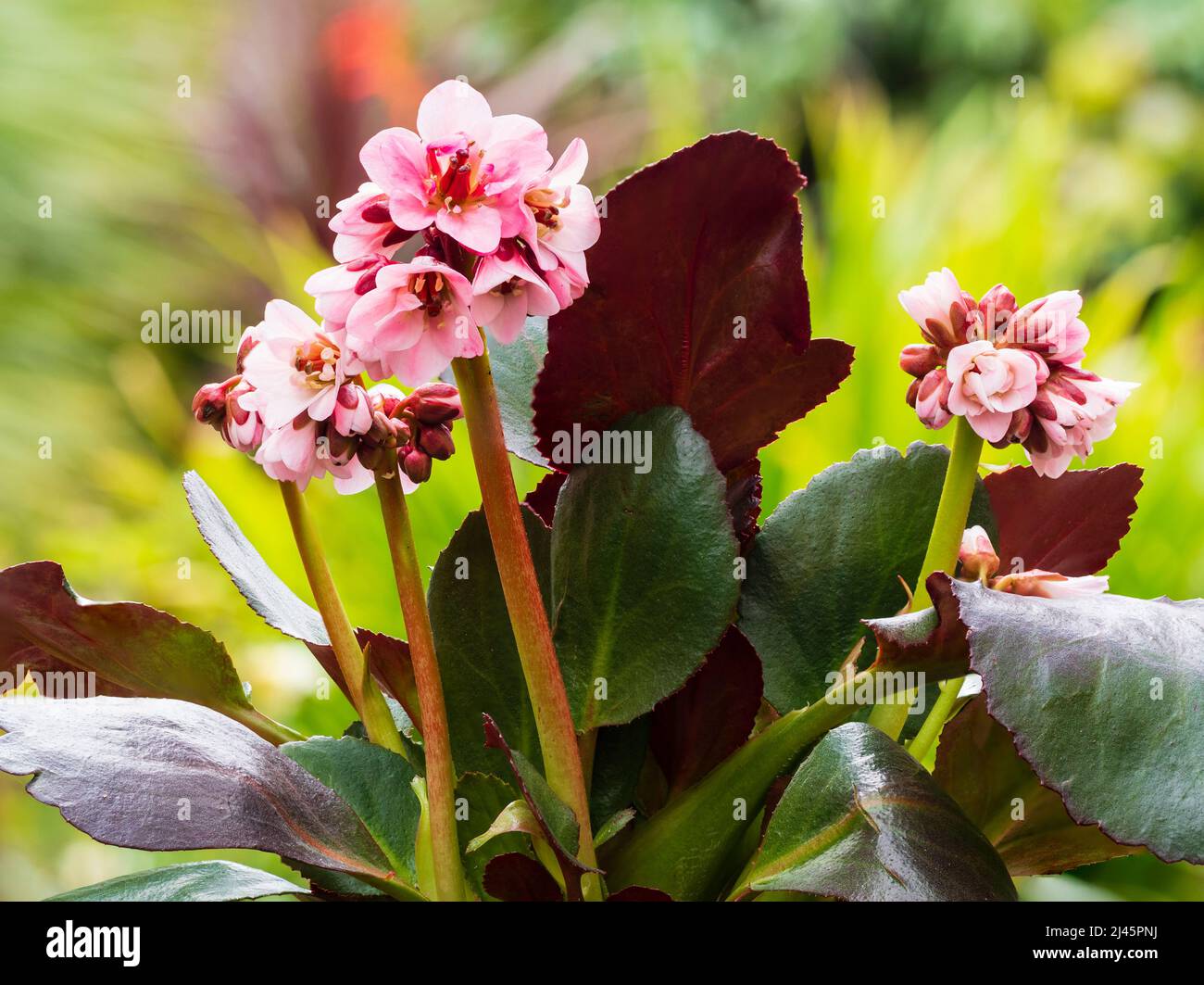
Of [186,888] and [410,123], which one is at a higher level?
[410,123]

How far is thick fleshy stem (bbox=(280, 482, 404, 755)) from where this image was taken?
338 mm

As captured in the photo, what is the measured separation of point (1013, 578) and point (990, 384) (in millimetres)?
57

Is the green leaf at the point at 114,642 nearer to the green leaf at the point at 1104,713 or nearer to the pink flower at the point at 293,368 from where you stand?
the pink flower at the point at 293,368

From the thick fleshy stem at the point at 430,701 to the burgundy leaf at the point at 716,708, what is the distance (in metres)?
0.07

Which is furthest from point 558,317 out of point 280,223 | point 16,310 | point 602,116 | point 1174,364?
point 16,310

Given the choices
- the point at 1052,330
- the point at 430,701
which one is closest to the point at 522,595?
the point at 430,701

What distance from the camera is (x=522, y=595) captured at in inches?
11.6

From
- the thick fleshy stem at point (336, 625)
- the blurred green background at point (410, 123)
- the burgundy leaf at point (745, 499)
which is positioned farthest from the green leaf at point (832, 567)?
the blurred green background at point (410, 123)

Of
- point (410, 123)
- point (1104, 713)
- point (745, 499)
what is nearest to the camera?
point (1104, 713)

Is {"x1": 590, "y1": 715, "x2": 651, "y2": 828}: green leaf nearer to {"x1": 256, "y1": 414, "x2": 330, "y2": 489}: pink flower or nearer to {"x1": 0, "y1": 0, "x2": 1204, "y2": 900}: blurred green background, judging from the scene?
{"x1": 256, "y1": 414, "x2": 330, "y2": 489}: pink flower

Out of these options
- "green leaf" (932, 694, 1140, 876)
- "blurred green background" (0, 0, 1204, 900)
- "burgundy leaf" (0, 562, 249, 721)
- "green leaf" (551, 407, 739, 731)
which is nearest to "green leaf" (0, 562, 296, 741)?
"burgundy leaf" (0, 562, 249, 721)

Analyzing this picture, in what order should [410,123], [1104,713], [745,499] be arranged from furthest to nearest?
[410,123] < [745,499] < [1104,713]

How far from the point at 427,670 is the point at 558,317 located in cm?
10

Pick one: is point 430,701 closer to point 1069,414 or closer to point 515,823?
point 515,823
